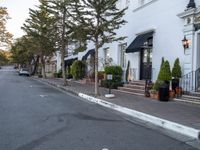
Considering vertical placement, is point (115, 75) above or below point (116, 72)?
below

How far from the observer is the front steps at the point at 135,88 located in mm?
19139

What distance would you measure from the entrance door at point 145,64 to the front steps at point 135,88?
0.70 meters

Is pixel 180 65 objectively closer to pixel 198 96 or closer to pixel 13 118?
pixel 198 96

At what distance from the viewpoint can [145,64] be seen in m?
21.9

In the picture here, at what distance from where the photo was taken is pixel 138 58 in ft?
74.0

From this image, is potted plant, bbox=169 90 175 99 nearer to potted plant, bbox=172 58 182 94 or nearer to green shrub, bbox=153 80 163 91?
potted plant, bbox=172 58 182 94

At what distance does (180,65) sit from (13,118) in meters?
9.40

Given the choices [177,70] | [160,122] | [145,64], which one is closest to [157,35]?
[145,64]

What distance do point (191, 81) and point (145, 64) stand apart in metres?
6.16

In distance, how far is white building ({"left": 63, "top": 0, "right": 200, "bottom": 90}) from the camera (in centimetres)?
1600

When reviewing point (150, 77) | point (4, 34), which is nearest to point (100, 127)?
point (150, 77)

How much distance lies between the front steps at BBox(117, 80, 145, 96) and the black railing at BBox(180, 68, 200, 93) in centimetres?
262

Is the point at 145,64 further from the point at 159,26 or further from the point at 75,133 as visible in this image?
the point at 75,133

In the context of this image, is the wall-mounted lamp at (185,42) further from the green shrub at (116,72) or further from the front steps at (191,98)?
the green shrub at (116,72)
